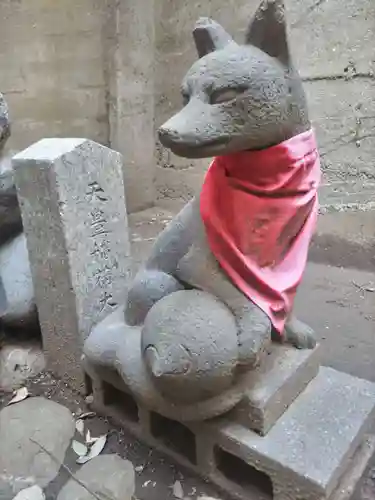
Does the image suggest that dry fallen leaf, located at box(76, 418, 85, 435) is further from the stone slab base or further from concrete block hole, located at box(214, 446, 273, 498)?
concrete block hole, located at box(214, 446, 273, 498)

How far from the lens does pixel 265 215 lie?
126 cm

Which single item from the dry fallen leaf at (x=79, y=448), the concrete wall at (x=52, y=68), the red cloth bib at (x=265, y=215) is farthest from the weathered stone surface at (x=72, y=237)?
the concrete wall at (x=52, y=68)

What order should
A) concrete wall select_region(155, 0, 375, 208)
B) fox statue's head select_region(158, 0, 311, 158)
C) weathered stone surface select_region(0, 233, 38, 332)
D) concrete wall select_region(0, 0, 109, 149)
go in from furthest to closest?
1. concrete wall select_region(0, 0, 109, 149)
2. concrete wall select_region(155, 0, 375, 208)
3. weathered stone surface select_region(0, 233, 38, 332)
4. fox statue's head select_region(158, 0, 311, 158)

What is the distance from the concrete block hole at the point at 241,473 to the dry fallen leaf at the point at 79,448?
39 cm

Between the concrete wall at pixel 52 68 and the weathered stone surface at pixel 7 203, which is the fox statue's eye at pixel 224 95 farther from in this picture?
the concrete wall at pixel 52 68

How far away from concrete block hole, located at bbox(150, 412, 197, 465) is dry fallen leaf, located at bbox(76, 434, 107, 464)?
16 centimetres

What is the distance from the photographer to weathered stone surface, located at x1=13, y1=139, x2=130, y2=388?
5.18 feet

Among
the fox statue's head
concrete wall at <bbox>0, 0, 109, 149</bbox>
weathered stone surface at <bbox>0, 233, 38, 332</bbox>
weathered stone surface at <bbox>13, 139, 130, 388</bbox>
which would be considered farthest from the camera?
concrete wall at <bbox>0, 0, 109, 149</bbox>

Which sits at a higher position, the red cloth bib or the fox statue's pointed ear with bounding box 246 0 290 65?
the fox statue's pointed ear with bounding box 246 0 290 65

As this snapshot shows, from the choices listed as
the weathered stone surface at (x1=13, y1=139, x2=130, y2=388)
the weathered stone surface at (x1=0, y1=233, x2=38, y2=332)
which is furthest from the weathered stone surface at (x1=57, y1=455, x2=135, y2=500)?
the weathered stone surface at (x1=0, y1=233, x2=38, y2=332)

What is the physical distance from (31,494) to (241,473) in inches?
21.0

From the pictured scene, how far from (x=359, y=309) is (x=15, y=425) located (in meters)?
1.41

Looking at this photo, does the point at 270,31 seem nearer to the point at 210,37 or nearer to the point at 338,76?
the point at 210,37

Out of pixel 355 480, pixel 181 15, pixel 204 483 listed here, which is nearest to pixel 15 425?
pixel 204 483
